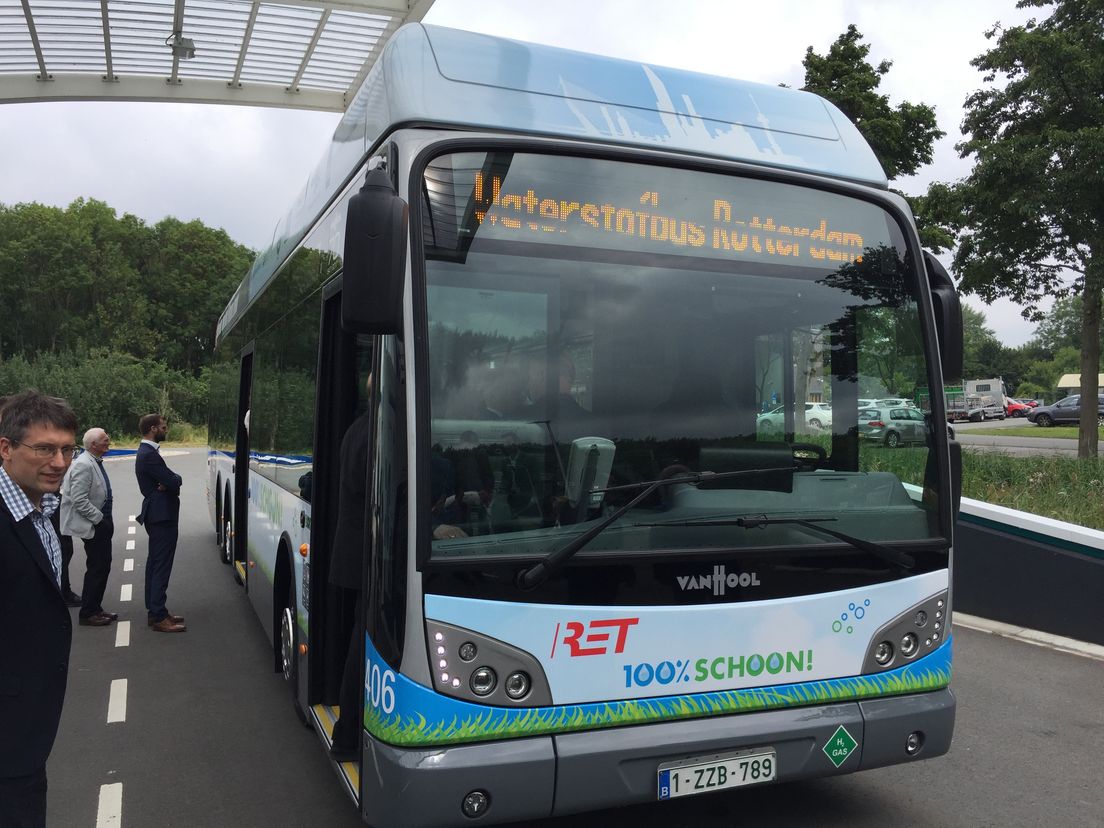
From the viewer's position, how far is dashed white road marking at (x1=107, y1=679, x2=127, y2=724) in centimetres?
609

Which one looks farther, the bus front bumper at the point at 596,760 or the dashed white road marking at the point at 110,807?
the dashed white road marking at the point at 110,807

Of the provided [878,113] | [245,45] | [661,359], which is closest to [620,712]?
[661,359]

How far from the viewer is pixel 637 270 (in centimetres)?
375

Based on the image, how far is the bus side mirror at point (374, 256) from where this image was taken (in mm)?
3176

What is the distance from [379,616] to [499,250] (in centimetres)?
135

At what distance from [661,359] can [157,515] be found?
229 inches

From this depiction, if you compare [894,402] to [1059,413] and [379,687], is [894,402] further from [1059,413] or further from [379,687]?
[1059,413]

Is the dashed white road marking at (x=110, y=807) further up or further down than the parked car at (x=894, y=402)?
further down

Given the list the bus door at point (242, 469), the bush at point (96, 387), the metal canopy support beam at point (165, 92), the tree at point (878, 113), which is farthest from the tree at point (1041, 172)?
the bush at point (96, 387)

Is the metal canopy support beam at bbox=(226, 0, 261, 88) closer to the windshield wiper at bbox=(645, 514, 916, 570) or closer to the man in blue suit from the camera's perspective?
the man in blue suit

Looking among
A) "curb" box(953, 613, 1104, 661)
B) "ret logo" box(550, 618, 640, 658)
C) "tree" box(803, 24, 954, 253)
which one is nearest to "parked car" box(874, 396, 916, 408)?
"ret logo" box(550, 618, 640, 658)

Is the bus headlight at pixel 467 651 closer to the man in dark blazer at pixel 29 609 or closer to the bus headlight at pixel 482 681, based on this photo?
the bus headlight at pixel 482 681

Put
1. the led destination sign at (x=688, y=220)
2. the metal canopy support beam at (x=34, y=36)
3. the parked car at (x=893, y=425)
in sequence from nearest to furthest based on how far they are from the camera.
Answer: the led destination sign at (x=688, y=220) < the parked car at (x=893, y=425) < the metal canopy support beam at (x=34, y=36)

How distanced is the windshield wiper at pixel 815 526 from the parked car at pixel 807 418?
375 mm
